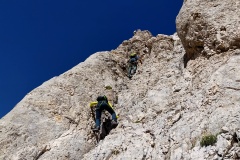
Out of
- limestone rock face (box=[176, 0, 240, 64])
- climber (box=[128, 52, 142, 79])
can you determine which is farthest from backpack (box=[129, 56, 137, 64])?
limestone rock face (box=[176, 0, 240, 64])

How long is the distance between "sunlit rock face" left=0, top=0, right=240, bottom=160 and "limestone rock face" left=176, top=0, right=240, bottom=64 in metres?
0.06

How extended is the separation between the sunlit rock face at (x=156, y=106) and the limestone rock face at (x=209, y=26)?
6cm

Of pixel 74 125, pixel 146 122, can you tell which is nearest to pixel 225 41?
pixel 146 122

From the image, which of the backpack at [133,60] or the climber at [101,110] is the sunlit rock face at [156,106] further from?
the backpack at [133,60]

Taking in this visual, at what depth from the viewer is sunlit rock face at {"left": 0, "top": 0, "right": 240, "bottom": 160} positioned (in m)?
13.5

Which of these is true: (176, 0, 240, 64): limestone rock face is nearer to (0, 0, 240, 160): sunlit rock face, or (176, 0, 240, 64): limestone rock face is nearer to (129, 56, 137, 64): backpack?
(0, 0, 240, 160): sunlit rock face

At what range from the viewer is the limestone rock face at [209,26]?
58.8 feet

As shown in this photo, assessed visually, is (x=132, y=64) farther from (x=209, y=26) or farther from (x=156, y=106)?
(x=209, y=26)

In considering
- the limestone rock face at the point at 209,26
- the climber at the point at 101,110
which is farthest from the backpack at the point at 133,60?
the climber at the point at 101,110

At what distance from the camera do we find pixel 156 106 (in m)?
18.7

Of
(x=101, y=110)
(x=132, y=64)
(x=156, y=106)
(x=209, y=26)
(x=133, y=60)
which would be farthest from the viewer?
(x=133, y=60)

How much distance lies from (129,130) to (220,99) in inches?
198

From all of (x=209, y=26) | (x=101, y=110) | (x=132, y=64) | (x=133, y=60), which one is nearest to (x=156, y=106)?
(x=101, y=110)

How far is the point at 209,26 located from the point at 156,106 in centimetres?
577
